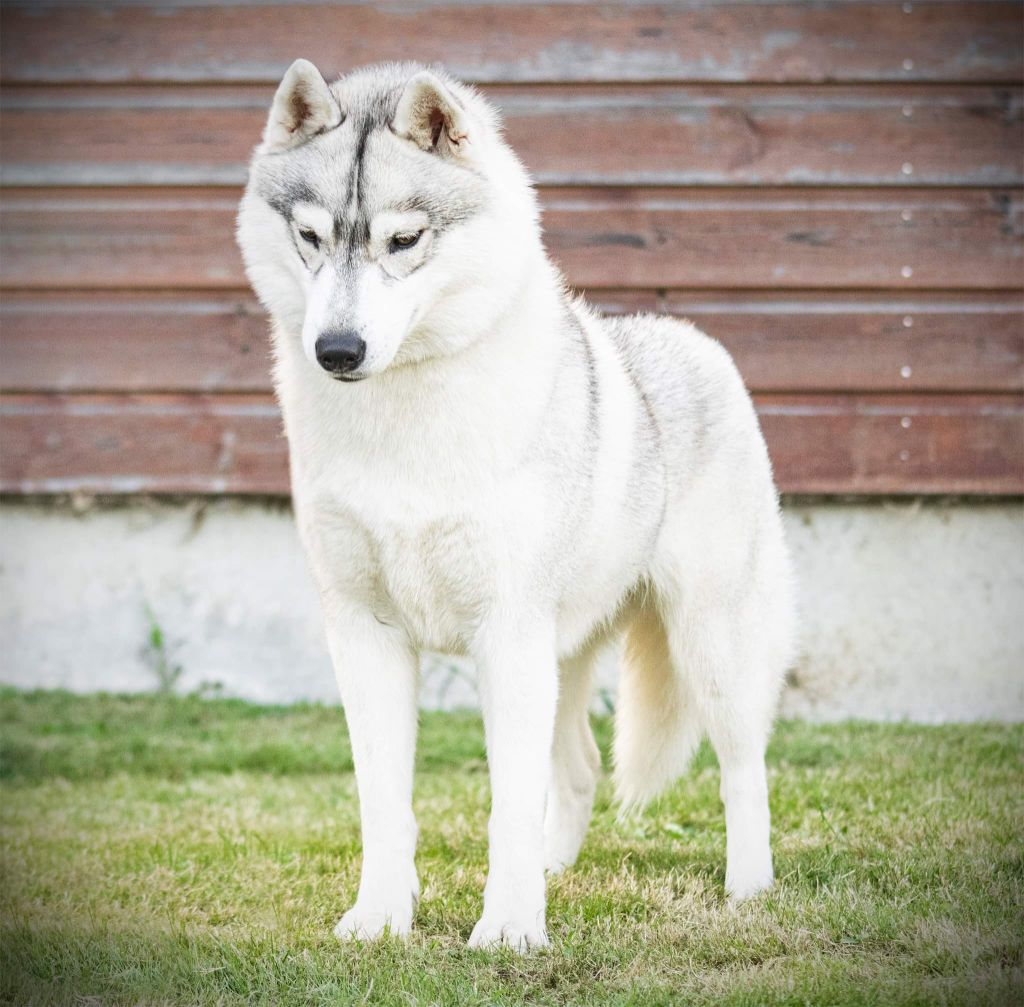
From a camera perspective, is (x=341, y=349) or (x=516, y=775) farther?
(x=516, y=775)

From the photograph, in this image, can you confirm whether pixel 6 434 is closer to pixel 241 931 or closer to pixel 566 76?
pixel 566 76

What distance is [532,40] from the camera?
18.4ft

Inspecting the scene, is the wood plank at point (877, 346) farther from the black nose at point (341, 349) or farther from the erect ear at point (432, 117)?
the black nose at point (341, 349)

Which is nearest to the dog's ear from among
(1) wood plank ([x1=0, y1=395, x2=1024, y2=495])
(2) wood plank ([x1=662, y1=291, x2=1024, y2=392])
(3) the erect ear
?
(3) the erect ear

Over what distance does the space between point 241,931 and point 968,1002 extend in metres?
1.56

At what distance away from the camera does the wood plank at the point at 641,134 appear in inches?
219

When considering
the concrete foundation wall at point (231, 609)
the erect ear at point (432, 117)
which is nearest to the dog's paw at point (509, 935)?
the erect ear at point (432, 117)

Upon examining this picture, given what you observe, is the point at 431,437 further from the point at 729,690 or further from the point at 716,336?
the point at 716,336

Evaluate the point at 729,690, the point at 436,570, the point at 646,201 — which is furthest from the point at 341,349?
the point at 646,201

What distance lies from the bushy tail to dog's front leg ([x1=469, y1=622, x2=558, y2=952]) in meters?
0.73

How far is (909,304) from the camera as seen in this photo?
18.4ft

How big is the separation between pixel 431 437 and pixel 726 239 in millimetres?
3075

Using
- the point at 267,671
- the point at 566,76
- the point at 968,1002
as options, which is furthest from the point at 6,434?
the point at 968,1002

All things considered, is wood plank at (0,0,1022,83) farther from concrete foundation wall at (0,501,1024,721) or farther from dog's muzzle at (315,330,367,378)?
dog's muzzle at (315,330,367,378)
